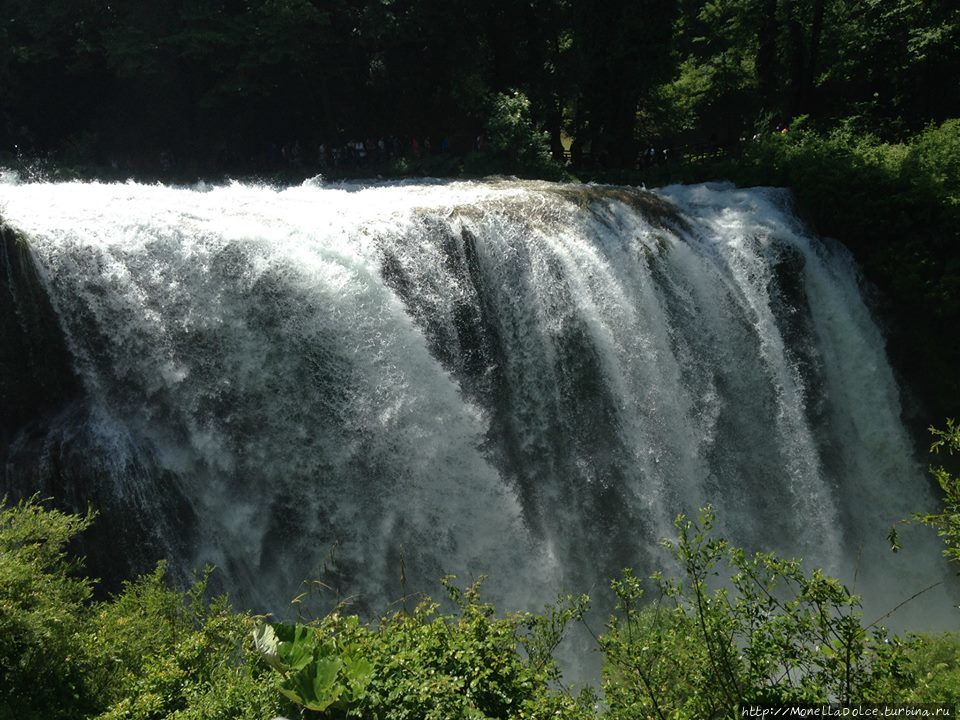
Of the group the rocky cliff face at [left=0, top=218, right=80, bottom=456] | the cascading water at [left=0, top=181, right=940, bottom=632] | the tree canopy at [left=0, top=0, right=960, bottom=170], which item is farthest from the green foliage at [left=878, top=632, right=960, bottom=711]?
the tree canopy at [left=0, top=0, right=960, bottom=170]

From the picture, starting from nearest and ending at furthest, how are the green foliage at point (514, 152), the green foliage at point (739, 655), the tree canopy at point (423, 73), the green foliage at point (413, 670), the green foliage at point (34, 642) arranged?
the green foliage at point (739, 655) → the green foliage at point (413, 670) → the green foliage at point (34, 642) → the green foliage at point (514, 152) → the tree canopy at point (423, 73)

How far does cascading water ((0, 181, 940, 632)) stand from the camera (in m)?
11.1

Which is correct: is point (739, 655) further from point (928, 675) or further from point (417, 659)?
point (417, 659)

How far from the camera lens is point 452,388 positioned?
1216 centimetres

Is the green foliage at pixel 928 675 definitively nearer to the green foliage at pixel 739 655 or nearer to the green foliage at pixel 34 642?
the green foliage at pixel 739 655

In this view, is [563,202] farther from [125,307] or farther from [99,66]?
[99,66]

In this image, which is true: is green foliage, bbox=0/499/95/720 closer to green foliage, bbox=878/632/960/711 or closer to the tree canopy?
green foliage, bbox=878/632/960/711

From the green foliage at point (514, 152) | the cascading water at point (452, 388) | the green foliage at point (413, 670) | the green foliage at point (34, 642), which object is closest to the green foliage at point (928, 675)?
the cascading water at point (452, 388)

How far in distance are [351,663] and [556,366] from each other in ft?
24.1

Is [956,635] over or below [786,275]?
below

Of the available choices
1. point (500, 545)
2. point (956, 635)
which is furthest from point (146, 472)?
point (956, 635)

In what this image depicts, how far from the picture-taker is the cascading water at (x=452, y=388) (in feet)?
36.4

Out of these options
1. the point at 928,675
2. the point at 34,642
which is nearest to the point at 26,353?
the point at 34,642

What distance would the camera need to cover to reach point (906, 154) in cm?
1772
